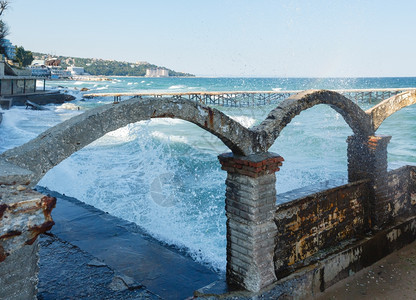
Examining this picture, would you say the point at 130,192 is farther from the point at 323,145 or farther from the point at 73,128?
the point at 323,145

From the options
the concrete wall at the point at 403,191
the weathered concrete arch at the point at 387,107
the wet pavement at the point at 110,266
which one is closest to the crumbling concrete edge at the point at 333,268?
the concrete wall at the point at 403,191

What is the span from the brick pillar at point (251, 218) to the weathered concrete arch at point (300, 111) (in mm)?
300

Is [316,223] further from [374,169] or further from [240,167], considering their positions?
[240,167]

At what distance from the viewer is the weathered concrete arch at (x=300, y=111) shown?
14.7 feet

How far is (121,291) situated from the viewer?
4852 millimetres

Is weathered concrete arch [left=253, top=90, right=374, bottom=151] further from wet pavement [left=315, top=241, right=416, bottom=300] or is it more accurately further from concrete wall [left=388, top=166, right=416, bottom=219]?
wet pavement [left=315, top=241, right=416, bottom=300]

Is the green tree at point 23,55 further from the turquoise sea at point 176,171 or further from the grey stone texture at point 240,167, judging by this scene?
the grey stone texture at point 240,167

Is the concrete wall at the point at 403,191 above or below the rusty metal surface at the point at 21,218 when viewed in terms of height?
below

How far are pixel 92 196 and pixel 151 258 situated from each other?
22.4 feet

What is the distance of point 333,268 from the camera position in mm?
5332

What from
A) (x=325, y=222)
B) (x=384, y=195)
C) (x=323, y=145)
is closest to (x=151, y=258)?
(x=325, y=222)

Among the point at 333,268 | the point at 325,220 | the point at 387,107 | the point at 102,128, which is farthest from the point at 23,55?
the point at 102,128

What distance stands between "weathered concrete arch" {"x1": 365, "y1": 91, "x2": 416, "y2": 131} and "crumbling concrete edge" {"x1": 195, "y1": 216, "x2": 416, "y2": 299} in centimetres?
192

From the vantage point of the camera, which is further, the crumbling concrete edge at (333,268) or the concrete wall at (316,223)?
the concrete wall at (316,223)
